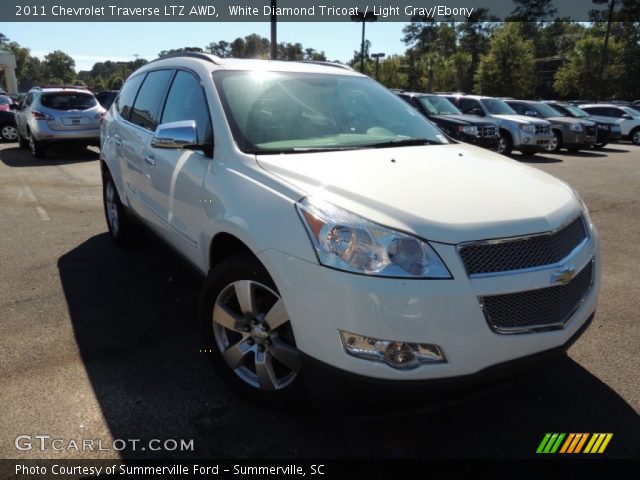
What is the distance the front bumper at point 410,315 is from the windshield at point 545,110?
17.3m

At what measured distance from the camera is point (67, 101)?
12.6 metres

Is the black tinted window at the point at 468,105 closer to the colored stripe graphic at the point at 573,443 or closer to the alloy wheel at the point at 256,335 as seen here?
the colored stripe graphic at the point at 573,443

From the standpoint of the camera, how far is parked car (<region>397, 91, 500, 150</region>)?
1290 centimetres

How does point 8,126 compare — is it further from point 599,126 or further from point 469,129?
point 599,126

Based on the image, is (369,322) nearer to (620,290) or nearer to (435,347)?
(435,347)

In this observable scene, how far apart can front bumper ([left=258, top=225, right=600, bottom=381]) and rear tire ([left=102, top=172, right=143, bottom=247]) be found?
3480 millimetres

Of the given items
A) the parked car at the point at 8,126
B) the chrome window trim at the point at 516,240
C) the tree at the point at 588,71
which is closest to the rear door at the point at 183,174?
the chrome window trim at the point at 516,240

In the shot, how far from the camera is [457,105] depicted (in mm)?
14859

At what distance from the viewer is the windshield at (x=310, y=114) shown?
2990 millimetres

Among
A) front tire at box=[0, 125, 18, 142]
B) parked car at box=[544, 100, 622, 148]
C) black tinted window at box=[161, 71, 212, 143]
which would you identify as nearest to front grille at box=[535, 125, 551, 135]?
parked car at box=[544, 100, 622, 148]

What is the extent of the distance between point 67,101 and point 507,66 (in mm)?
38370

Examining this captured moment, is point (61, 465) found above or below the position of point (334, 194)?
below

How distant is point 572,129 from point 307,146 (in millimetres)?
15998

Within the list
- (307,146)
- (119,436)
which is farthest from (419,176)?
(119,436)
